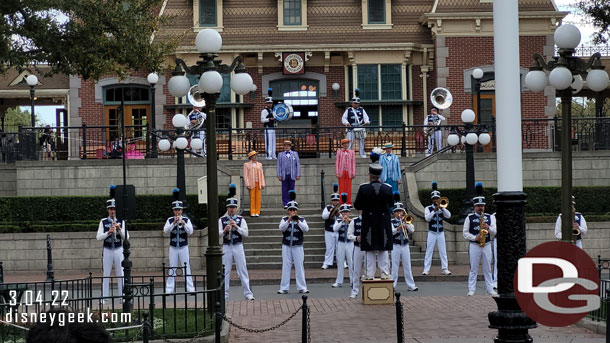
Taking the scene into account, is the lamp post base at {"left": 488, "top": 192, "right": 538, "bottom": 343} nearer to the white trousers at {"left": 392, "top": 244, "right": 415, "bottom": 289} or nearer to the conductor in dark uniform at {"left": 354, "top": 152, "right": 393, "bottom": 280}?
→ the conductor in dark uniform at {"left": 354, "top": 152, "right": 393, "bottom": 280}

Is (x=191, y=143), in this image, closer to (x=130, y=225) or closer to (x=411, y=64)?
(x=130, y=225)

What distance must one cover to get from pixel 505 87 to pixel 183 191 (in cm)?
1787

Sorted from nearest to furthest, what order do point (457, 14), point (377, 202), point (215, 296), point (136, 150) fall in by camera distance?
point (215, 296)
point (377, 202)
point (136, 150)
point (457, 14)

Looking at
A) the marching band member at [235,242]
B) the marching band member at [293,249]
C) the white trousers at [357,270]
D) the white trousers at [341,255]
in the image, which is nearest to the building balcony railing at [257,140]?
the white trousers at [341,255]

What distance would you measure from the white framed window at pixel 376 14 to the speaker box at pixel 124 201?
19.3 meters

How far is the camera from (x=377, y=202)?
18.2 m

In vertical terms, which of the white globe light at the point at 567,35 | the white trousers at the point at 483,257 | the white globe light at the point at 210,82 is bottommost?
the white trousers at the point at 483,257

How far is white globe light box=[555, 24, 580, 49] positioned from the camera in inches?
535

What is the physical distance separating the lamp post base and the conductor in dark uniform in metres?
9.52

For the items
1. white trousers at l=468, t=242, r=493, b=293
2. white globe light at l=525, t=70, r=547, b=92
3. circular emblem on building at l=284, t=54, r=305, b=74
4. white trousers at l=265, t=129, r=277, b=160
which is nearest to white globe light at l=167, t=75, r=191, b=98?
white globe light at l=525, t=70, r=547, b=92

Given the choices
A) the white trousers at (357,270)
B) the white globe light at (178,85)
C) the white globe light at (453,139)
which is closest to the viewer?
the white globe light at (178,85)

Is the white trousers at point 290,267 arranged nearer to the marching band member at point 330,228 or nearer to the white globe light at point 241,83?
the marching band member at point 330,228

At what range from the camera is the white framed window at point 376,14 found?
125 ft

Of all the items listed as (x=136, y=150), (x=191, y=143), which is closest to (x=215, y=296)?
(x=191, y=143)
